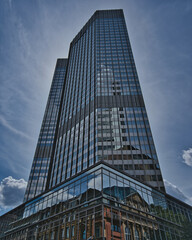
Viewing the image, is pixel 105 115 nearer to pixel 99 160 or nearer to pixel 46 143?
pixel 99 160

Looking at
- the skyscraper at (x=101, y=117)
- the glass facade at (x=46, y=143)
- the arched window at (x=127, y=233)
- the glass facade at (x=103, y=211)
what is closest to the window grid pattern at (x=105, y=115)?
the skyscraper at (x=101, y=117)

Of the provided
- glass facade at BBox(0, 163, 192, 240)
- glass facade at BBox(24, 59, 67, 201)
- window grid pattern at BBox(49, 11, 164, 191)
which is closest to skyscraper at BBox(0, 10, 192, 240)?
glass facade at BBox(0, 163, 192, 240)

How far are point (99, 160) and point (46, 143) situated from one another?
221 ft

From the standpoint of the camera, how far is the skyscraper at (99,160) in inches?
1068

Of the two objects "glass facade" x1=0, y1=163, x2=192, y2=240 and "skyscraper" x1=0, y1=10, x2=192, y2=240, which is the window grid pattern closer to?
"skyscraper" x1=0, y1=10, x2=192, y2=240

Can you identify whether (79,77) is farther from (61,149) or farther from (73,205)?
(73,205)

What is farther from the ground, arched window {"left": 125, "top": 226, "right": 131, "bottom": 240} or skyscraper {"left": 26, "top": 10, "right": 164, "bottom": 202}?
skyscraper {"left": 26, "top": 10, "right": 164, "bottom": 202}

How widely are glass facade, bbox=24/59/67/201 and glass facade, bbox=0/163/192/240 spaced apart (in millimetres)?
67295

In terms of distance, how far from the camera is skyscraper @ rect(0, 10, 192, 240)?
27.1 metres

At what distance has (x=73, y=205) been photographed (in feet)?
96.4

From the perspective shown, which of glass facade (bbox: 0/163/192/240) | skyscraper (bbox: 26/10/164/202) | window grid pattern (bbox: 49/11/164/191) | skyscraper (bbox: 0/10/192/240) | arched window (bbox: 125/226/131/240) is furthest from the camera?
skyscraper (bbox: 26/10/164/202)

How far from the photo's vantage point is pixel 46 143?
122 metres

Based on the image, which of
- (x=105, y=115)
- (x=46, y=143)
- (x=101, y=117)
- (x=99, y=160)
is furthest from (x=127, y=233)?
(x=46, y=143)

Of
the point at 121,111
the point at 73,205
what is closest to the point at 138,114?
the point at 121,111
